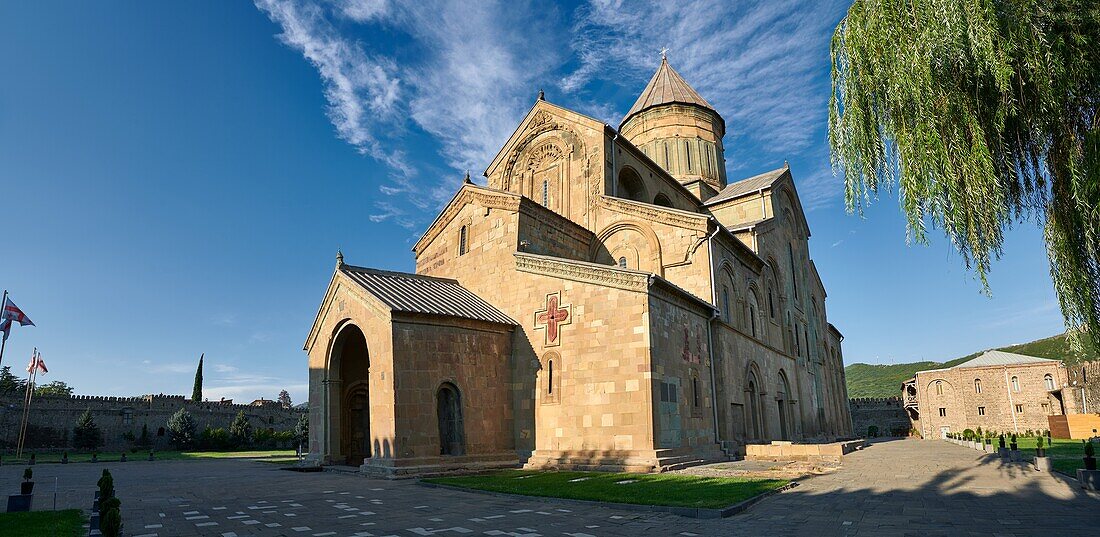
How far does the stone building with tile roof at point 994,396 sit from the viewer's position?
46781 mm

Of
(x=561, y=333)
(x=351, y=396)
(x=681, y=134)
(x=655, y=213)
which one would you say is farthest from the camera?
(x=681, y=134)

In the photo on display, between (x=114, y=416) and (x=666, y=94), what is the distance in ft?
140

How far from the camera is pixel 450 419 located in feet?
53.9

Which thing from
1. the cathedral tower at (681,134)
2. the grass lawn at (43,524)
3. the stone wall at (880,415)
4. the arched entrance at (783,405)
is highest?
the cathedral tower at (681,134)

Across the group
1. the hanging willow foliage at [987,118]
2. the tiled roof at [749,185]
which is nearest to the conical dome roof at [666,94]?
the tiled roof at [749,185]

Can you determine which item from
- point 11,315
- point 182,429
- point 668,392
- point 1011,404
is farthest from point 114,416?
point 1011,404

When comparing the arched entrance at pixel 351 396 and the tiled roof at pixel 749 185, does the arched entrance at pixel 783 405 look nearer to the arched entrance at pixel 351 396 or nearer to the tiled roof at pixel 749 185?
the tiled roof at pixel 749 185

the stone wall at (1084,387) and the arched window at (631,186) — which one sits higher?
the arched window at (631,186)

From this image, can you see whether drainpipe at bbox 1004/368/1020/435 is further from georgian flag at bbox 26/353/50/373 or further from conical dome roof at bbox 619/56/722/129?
georgian flag at bbox 26/353/50/373

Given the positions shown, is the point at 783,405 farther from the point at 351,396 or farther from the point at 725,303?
the point at 351,396

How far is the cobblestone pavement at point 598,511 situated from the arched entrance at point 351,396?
5.34 m

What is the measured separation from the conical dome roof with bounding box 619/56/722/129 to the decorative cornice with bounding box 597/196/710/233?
54.4 ft

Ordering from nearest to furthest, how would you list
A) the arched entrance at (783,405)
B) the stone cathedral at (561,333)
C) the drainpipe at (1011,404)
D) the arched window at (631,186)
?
the stone cathedral at (561,333) < the arched entrance at (783,405) < the arched window at (631,186) < the drainpipe at (1011,404)

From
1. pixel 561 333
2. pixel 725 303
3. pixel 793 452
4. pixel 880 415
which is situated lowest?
pixel 880 415
